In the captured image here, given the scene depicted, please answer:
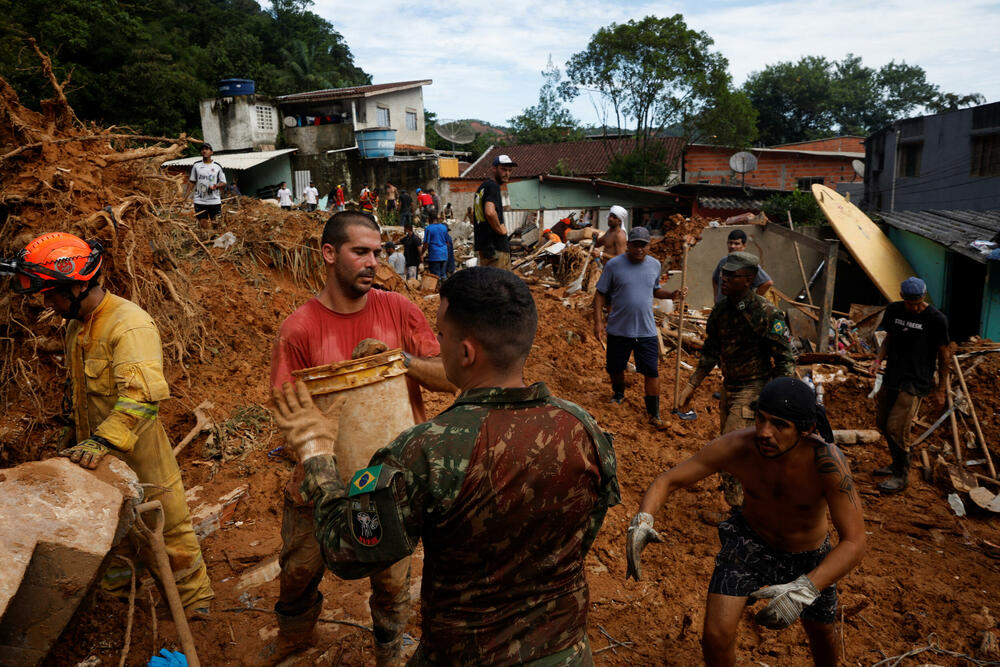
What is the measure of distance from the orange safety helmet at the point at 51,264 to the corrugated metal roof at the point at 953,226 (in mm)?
11075

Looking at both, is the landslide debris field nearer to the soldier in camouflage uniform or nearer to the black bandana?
the soldier in camouflage uniform

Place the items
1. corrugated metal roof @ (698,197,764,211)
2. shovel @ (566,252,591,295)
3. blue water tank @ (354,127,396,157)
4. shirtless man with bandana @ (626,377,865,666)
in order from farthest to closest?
blue water tank @ (354,127,396,157) → corrugated metal roof @ (698,197,764,211) → shovel @ (566,252,591,295) → shirtless man with bandana @ (626,377,865,666)

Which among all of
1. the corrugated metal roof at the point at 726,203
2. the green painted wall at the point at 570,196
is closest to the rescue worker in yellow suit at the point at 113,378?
the green painted wall at the point at 570,196

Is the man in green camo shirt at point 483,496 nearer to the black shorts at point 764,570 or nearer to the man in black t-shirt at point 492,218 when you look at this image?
the black shorts at point 764,570

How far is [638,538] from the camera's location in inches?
105

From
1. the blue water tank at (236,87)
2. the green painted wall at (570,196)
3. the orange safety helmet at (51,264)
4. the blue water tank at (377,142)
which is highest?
the blue water tank at (236,87)

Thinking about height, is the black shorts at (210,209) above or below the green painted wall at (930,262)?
above

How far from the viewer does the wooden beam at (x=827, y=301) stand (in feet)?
30.2

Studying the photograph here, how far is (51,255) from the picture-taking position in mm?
2859

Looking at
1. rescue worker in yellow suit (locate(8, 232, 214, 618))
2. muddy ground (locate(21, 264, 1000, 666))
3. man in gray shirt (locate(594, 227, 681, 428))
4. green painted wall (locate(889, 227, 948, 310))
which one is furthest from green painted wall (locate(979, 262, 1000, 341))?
rescue worker in yellow suit (locate(8, 232, 214, 618))

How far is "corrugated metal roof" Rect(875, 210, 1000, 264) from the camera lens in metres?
10.1

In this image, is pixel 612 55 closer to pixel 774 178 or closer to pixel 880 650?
pixel 774 178

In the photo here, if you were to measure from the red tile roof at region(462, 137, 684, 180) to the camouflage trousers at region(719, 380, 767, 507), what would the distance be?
3041 cm

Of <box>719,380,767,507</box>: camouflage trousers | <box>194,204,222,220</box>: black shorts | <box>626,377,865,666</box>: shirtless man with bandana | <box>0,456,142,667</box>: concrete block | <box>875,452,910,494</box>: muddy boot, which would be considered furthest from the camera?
<box>194,204,222,220</box>: black shorts
